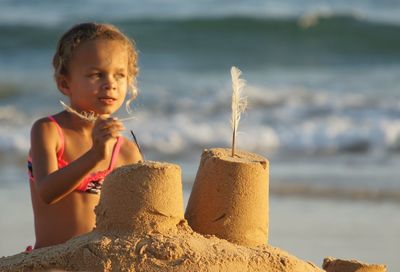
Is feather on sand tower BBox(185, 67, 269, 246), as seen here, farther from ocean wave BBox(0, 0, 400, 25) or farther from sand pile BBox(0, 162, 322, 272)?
ocean wave BBox(0, 0, 400, 25)

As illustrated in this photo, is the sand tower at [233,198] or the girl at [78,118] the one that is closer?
the sand tower at [233,198]

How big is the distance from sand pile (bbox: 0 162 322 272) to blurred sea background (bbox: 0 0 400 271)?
3.32 m

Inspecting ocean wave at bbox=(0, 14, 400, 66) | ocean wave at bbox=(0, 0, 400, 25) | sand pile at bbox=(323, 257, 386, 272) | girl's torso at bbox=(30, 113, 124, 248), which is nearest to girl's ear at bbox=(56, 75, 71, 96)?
girl's torso at bbox=(30, 113, 124, 248)

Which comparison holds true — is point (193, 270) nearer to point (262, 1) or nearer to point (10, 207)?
point (10, 207)

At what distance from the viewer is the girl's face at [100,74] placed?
464 cm

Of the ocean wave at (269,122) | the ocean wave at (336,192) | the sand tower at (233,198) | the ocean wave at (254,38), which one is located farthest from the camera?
the ocean wave at (254,38)

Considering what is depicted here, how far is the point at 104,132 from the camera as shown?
400 cm

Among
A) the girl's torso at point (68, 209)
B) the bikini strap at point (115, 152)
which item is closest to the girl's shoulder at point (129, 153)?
the bikini strap at point (115, 152)

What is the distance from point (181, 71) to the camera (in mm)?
15977

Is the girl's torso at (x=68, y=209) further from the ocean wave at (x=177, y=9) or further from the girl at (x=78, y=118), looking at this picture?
the ocean wave at (x=177, y=9)

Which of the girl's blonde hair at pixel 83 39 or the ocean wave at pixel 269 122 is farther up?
the girl's blonde hair at pixel 83 39

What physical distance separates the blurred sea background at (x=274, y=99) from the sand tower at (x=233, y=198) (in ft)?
10.3

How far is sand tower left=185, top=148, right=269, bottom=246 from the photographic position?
3.74 m

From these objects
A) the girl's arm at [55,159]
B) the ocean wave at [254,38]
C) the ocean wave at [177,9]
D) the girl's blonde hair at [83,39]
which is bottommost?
the girl's arm at [55,159]
